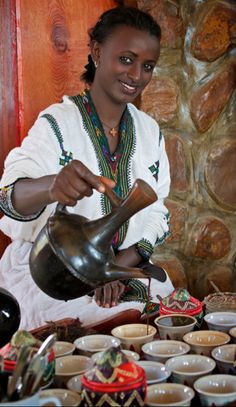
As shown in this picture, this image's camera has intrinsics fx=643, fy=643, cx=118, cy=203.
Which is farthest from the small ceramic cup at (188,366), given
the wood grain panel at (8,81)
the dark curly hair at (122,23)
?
the wood grain panel at (8,81)

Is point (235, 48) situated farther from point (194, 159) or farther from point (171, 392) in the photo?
point (171, 392)

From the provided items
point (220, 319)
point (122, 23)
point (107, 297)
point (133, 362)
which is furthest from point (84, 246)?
point (122, 23)

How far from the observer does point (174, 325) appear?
1.54 metres

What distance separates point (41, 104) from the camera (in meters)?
2.74

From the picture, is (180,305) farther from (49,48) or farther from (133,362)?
(49,48)

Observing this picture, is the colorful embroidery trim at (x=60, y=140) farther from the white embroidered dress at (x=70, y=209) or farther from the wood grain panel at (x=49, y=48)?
the wood grain panel at (x=49, y=48)

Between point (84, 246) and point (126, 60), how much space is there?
1.03 metres

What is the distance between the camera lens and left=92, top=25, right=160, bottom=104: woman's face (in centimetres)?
206

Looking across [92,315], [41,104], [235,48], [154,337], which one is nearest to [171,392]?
[154,337]

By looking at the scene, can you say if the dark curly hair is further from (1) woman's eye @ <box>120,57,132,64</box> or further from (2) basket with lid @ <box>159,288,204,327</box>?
(2) basket with lid @ <box>159,288,204,327</box>

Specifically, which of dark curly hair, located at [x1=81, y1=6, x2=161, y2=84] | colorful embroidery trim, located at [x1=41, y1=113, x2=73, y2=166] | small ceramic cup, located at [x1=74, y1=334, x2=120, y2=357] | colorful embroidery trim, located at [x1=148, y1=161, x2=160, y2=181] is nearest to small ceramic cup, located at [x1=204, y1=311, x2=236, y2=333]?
small ceramic cup, located at [x1=74, y1=334, x2=120, y2=357]

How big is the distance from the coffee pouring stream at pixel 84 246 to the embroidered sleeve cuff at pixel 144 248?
3.01 feet

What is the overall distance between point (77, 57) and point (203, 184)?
0.80 metres

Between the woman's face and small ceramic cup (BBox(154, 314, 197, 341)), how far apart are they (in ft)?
2.80
